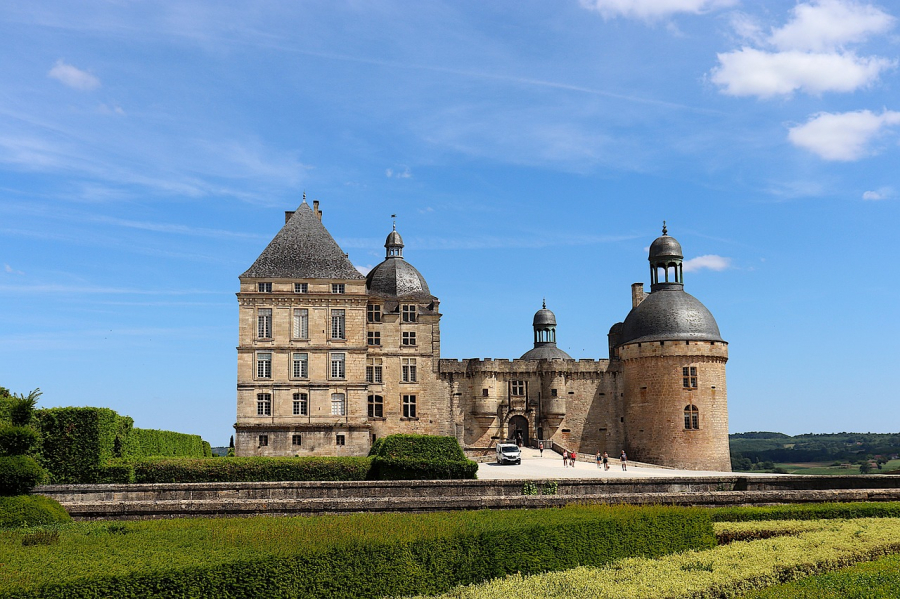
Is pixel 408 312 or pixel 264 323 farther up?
pixel 408 312

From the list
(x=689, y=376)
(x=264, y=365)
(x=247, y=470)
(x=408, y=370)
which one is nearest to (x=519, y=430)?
(x=408, y=370)

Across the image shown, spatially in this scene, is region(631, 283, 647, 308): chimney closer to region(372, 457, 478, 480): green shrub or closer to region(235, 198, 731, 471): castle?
region(235, 198, 731, 471): castle

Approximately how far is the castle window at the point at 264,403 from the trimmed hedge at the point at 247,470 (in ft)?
46.6

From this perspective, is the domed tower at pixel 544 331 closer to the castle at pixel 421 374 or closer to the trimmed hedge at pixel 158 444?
the castle at pixel 421 374

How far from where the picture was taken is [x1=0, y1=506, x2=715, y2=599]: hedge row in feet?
34.3

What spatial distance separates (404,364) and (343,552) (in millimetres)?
39587

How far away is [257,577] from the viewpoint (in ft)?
36.6

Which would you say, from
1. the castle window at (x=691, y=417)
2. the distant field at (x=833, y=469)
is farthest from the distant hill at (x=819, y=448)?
the castle window at (x=691, y=417)

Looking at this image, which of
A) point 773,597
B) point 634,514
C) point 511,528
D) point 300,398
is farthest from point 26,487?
point 300,398

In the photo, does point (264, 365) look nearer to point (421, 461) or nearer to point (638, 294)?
point (421, 461)

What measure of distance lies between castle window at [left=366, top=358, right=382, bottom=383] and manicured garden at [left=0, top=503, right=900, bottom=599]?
34.3 m

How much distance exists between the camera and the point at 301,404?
148 feet

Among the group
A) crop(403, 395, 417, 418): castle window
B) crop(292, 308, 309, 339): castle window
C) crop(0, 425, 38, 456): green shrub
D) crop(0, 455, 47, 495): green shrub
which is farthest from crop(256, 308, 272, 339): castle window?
crop(0, 455, 47, 495): green shrub

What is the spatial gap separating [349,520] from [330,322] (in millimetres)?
31571
